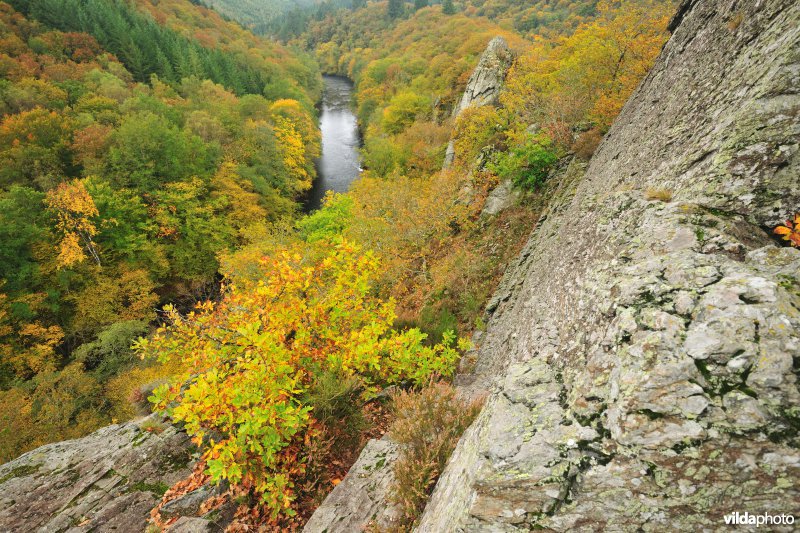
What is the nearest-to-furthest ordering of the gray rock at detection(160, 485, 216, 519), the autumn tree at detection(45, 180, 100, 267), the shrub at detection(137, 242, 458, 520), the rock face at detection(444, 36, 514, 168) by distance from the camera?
the shrub at detection(137, 242, 458, 520) → the gray rock at detection(160, 485, 216, 519) → the autumn tree at detection(45, 180, 100, 267) → the rock face at detection(444, 36, 514, 168)

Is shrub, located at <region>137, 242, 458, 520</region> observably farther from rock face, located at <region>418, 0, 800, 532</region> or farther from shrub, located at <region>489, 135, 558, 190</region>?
shrub, located at <region>489, 135, 558, 190</region>

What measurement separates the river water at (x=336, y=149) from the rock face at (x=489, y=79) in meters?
20.8

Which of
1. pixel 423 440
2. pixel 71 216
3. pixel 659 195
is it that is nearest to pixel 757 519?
pixel 423 440

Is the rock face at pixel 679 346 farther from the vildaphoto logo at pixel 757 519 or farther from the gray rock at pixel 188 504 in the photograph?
the gray rock at pixel 188 504

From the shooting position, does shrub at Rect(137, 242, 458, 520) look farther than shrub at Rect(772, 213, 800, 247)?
Yes

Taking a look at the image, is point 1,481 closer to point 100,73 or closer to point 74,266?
point 74,266

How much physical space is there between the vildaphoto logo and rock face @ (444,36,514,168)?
27175 mm

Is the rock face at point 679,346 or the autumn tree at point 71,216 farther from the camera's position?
the autumn tree at point 71,216

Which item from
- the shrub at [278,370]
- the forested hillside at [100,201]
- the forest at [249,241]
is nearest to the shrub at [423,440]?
the forest at [249,241]

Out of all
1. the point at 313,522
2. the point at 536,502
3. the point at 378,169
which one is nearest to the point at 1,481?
the point at 313,522

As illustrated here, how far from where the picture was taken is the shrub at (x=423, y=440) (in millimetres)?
4668

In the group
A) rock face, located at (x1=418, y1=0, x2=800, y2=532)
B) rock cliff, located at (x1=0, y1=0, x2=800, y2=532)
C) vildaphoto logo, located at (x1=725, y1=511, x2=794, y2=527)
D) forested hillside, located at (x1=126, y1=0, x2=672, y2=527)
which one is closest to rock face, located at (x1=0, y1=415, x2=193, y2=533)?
rock cliff, located at (x1=0, y1=0, x2=800, y2=532)

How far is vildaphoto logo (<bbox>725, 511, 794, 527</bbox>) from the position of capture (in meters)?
2.19

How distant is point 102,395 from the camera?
20.7m
